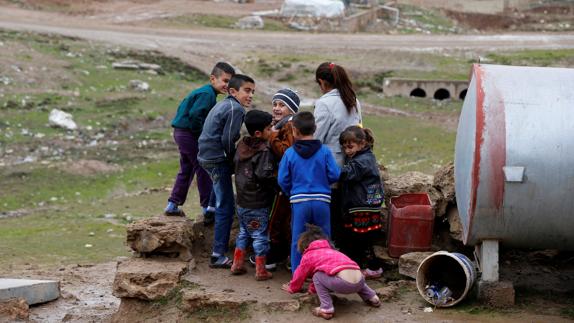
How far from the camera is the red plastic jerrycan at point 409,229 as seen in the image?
8.29 metres

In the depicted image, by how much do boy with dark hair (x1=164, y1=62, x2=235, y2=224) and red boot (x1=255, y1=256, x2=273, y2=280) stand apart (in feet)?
3.58

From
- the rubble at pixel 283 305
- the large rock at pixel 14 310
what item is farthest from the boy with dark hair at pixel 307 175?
the large rock at pixel 14 310

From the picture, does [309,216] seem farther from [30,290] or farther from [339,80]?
[30,290]

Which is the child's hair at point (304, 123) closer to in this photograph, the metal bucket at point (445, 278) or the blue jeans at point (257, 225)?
the blue jeans at point (257, 225)

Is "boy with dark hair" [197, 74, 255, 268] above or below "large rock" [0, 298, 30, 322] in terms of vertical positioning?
above

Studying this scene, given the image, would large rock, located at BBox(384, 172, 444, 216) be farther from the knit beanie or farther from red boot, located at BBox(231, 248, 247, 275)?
red boot, located at BBox(231, 248, 247, 275)

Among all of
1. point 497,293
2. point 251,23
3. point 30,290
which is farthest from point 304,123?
point 251,23

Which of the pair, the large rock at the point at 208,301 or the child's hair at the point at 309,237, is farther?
the large rock at the point at 208,301

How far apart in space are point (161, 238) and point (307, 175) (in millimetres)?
1713

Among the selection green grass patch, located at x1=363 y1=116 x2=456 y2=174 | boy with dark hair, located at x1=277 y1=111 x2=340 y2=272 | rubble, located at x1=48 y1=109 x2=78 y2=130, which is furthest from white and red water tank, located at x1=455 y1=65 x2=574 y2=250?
rubble, located at x1=48 y1=109 x2=78 y2=130

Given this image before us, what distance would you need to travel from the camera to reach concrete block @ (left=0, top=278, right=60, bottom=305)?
9.18 m

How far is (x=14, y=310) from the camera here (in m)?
8.99

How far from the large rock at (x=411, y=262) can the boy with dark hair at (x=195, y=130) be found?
1985 mm

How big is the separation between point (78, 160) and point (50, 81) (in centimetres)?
538
